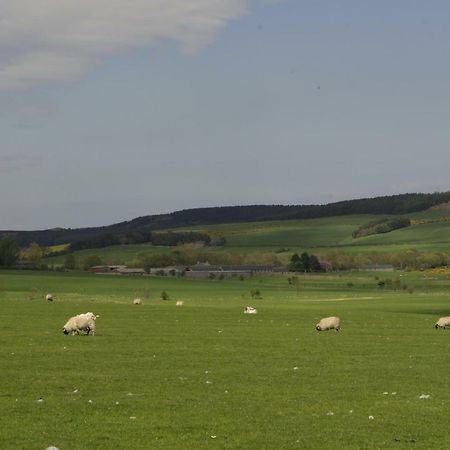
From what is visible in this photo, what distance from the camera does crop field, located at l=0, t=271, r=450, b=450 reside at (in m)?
17.2

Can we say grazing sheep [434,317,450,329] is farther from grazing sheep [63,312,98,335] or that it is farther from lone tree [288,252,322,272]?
lone tree [288,252,322,272]

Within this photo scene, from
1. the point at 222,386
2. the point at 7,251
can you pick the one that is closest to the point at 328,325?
the point at 222,386

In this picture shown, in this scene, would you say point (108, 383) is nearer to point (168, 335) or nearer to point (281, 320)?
point (168, 335)

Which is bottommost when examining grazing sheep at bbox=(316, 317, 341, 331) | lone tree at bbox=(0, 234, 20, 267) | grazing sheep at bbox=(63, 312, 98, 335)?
grazing sheep at bbox=(316, 317, 341, 331)

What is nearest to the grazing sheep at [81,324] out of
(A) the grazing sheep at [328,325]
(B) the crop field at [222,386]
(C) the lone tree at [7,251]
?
(B) the crop field at [222,386]

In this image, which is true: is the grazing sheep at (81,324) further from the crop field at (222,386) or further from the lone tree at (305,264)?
the lone tree at (305,264)

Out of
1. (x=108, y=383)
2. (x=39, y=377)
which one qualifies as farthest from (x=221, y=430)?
(x=39, y=377)

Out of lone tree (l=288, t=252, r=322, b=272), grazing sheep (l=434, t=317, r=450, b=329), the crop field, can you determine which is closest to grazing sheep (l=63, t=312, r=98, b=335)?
the crop field

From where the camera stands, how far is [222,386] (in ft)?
76.6

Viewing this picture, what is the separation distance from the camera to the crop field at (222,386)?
56.3 feet

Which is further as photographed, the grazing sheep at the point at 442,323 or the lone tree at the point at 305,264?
the lone tree at the point at 305,264

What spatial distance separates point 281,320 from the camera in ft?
172

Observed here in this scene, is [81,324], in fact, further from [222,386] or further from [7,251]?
[7,251]

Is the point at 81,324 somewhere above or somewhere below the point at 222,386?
above
